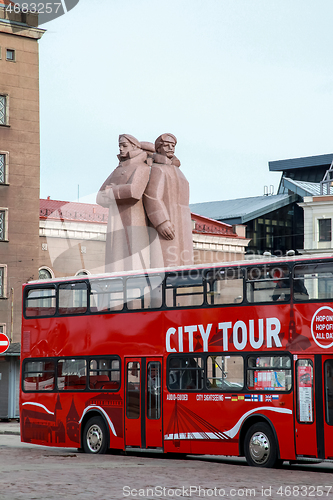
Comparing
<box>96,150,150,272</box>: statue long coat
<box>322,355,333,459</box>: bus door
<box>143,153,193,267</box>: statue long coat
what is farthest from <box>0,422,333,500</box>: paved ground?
<box>143,153,193,267</box>: statue long coat

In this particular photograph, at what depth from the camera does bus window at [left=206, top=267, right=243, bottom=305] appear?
59.3 feet

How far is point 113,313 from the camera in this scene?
66.4ft

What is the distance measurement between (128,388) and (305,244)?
44.4m

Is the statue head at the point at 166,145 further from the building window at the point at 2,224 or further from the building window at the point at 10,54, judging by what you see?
the building window at the point at 10,54

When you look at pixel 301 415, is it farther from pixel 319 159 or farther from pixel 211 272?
pixel 319 159

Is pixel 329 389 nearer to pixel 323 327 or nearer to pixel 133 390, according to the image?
pixel 323 327

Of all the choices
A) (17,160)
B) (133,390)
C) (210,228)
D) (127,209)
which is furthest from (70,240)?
(133,390)

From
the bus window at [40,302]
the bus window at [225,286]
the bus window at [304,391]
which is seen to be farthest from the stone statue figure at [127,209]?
the bus window at [304,391]

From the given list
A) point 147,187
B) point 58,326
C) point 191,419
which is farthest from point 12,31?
point 191,419

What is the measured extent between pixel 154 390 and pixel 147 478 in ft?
14.6

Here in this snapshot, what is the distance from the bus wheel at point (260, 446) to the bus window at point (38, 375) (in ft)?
19.2

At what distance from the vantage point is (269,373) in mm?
17547

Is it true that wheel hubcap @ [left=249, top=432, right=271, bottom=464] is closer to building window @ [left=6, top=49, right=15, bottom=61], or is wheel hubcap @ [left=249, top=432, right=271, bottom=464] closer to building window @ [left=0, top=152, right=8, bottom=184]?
building window @ [left=0, top=152, right=8, bottom=184]

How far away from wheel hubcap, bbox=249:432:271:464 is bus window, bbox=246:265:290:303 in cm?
271
